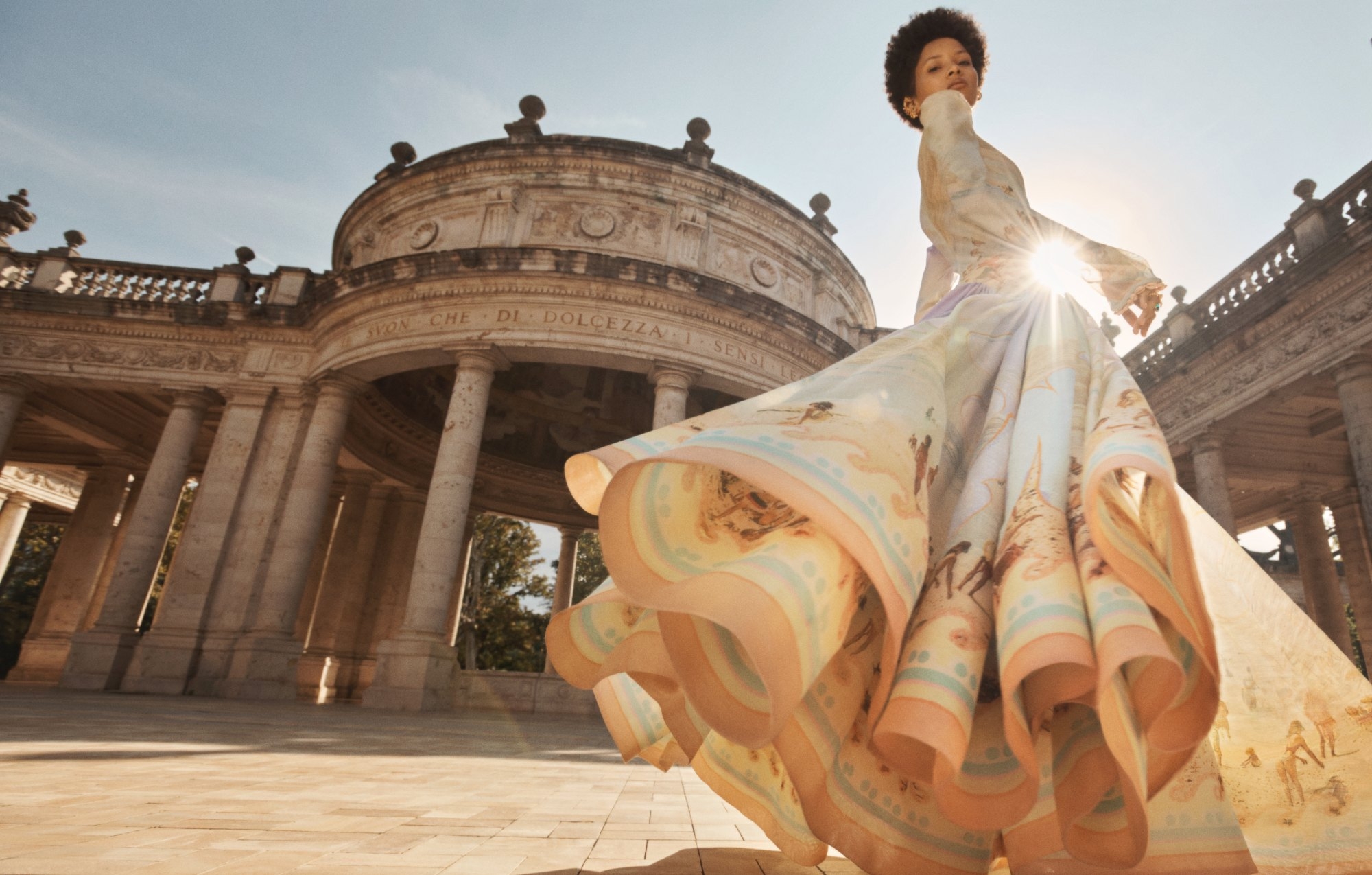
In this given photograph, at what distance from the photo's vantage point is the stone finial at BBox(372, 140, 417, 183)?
16.5 meters

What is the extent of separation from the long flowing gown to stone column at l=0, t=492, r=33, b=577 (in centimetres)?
2802

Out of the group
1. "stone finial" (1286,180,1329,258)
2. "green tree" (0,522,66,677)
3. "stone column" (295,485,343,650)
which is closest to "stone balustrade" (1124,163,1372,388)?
"stone finial" (1286,180,1329,258)

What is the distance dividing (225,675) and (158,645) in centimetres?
133

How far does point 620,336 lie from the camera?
504 inches

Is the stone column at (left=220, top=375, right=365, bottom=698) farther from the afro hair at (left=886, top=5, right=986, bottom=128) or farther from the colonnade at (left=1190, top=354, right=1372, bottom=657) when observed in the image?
the colonnade at (left=1190, top=354, right=1372, bottom=657)

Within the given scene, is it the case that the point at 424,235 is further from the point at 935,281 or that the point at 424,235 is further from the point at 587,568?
the point at 587,568

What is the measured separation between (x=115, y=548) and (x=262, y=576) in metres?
Result: 10.1

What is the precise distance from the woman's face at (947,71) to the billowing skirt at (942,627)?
177cm

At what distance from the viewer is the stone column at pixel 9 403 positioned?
14727 mm

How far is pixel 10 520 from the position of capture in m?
22.1

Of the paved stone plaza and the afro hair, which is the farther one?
the afro hair

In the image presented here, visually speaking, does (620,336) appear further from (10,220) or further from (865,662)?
(10,220)

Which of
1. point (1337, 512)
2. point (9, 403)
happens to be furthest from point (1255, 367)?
point (9, 403)

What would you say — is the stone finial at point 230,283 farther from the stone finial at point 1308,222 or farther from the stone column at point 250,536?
the stone finial at point 1308,222
